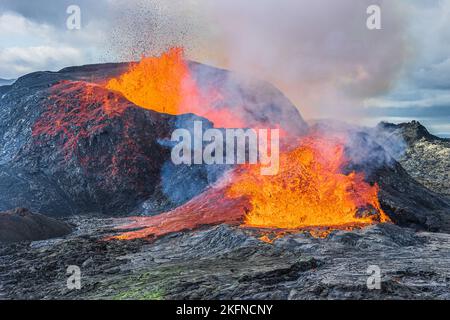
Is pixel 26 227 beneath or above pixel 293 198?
beneath

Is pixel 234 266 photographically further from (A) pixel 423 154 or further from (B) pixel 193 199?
(A) pixel 423 154

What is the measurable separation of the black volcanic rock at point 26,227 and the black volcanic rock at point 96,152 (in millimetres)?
11920

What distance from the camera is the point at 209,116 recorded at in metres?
57.0

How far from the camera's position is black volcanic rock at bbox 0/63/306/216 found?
4891 cm

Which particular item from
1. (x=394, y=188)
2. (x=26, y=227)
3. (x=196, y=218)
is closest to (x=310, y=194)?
(x=196, y=218)

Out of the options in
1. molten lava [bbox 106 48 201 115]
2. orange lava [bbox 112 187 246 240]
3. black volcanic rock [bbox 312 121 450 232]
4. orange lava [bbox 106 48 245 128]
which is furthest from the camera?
molten lava [bbox 106 48 201 115]

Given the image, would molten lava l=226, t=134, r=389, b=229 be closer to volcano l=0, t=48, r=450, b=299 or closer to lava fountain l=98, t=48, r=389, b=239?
lava fountain l=98, t=48, r=389, b=239

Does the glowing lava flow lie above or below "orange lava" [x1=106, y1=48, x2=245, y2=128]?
below

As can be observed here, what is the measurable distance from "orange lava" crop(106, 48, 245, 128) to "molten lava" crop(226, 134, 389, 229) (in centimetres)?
2051

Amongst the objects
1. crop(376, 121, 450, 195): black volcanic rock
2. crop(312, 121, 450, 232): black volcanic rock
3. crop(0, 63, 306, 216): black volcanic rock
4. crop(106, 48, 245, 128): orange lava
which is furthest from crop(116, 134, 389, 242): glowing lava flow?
crop(376, 121, 450, 195): black volcanic rock

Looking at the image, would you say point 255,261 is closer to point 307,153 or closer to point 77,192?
point 307,153

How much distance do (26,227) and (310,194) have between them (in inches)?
767

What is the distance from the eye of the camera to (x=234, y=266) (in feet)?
70.5
